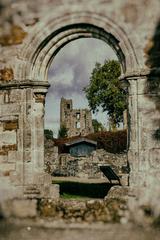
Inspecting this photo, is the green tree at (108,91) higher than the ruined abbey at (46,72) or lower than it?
higher

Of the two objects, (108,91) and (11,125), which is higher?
(108,91)

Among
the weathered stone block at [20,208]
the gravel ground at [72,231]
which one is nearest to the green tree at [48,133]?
the weathered stone block at [20,208]

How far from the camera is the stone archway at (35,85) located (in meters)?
8.03

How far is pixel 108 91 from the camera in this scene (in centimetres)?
3706

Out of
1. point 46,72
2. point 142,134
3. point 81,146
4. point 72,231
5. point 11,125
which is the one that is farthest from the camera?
point 81,146

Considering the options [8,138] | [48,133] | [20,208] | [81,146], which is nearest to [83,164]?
[81,146]

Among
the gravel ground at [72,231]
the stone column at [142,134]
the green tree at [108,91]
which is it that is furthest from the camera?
the green tree at [108,91]

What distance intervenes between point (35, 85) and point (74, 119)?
43.9m

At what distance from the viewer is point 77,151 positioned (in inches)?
1120

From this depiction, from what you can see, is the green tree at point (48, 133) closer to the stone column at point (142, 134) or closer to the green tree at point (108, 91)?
the green tree at point (108, 91)

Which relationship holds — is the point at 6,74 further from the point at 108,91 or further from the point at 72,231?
the point at 108,91

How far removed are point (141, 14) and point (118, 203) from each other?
338cm

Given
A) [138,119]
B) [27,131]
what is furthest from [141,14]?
[27,131]

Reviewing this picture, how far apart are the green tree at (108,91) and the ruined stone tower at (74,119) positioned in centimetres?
1078
